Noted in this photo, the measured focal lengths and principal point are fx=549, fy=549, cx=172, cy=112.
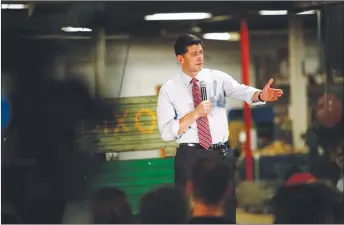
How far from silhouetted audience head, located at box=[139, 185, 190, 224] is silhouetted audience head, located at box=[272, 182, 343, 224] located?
1.82 feet

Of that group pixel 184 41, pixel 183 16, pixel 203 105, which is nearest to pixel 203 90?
pixel 203 105

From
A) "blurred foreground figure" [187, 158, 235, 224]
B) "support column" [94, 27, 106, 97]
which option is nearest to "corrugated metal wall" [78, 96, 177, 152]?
"support column" [94, 27, 106, 97]

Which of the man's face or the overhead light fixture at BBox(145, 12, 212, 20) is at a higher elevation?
→ the overhead light fixture at BBox(145, 12, 212, 20)

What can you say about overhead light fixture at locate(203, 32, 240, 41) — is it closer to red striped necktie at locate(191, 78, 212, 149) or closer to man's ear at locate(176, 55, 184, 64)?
man's ear at locate(176, 55, 184, 64)

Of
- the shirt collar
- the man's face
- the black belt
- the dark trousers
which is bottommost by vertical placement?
the dark trousers

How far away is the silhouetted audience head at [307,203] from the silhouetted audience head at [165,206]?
0.56 metres

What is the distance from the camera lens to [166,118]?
3229 millimetres

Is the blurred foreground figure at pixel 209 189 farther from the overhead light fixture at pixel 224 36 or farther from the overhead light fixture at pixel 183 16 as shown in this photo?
the overhead light fixture at pixel 183 16

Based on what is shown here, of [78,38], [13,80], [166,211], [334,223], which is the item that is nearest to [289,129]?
[334,223]

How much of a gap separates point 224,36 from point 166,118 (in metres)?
0.59

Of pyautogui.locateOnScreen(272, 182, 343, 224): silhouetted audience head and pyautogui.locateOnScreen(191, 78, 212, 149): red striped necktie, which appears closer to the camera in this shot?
pyautogui.locateOnScreen(191, 78, 212, 149): red striped necktie

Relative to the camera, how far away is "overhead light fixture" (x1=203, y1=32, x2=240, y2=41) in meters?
3.23

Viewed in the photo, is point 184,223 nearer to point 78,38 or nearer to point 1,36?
point 78,38

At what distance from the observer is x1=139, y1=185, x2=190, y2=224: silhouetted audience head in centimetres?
326
